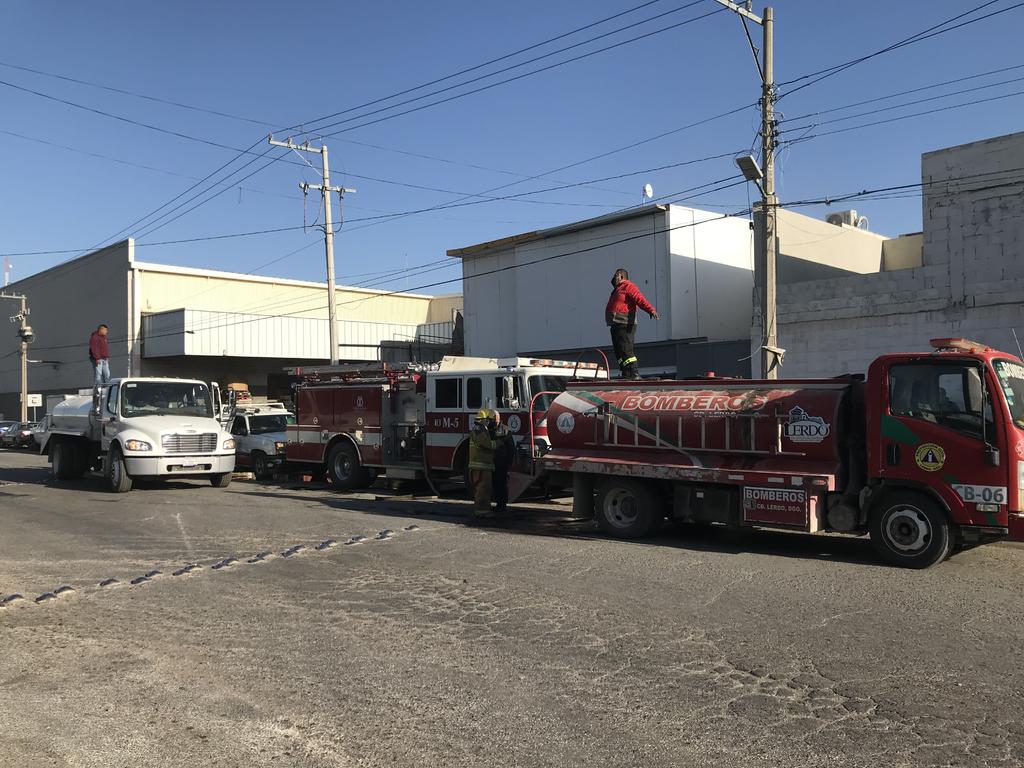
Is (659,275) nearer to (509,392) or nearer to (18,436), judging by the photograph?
(509,392)

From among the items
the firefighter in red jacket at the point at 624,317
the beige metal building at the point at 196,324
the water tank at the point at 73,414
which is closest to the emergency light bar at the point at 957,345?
the firefighter in red jacket at the point at 624,317

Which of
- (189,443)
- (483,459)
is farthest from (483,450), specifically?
(189,443)

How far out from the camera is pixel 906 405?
9.12 metres

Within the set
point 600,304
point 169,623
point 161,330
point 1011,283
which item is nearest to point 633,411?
point 169,623

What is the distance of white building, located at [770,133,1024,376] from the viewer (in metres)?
19.9

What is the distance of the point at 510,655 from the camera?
19.9ft

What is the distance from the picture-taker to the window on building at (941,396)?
343 inches

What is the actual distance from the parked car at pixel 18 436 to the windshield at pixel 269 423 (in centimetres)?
2120

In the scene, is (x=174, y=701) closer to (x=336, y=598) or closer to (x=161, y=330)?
(x=336, y=598)

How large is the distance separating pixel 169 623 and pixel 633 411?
20.5 ft

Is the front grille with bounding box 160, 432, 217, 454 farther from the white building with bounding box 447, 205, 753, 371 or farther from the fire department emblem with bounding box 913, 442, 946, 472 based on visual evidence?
the white building with bounding box 447, 205, 753, 371

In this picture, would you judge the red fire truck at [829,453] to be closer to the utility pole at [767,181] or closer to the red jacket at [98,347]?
the utility pole at [767,181]

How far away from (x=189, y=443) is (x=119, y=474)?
56.1 inches

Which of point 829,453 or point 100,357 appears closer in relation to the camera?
point 829,453
